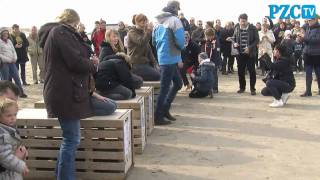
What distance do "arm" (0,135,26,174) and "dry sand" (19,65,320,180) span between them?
1.86 m

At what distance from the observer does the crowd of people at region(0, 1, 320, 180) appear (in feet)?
15.8

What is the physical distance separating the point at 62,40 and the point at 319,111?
639 centimetres

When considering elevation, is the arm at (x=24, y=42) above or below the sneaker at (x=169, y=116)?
above

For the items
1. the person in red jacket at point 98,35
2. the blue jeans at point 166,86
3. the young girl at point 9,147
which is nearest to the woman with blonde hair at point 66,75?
the young girl at point 9,147

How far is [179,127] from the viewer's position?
8.46 meters

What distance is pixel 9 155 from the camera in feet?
13.4

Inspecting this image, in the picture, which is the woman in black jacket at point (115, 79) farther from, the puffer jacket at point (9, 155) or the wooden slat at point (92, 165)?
the puffer jacket at point (9, 155)

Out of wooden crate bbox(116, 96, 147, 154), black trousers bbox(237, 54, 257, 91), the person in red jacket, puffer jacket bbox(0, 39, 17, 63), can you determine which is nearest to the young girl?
wooden crate bbox(116, 96, 147, 154)

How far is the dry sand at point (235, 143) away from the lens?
5.94m

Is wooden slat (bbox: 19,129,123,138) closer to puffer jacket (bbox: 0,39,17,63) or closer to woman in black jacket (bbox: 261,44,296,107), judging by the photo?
woman in black jacket (bbox: 261,44,296,107)

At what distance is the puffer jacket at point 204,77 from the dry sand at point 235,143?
0.41 metres

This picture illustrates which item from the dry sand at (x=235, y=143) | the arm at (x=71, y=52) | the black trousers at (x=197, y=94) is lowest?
the dry sand at (x=235, y=143)

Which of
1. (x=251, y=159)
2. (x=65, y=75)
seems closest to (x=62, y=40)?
(x=65, y=75)

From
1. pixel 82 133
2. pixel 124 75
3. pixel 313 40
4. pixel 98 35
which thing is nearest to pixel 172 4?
pixel 124 75
